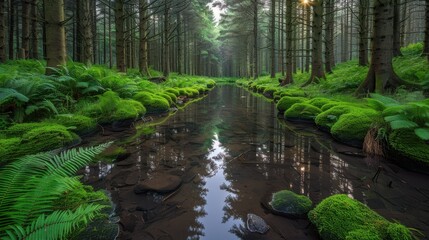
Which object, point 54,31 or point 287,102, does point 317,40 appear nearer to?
point 287,102

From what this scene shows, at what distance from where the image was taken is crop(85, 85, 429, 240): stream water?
273 cm

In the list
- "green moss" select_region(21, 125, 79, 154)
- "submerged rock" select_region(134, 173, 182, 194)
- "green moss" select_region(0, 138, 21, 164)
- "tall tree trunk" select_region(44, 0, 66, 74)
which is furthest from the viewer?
"tall tree trunk" select_region(44, 0, 66, 74)

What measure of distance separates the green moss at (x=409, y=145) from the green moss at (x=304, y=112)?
3.39 metres

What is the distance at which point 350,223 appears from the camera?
2.40m

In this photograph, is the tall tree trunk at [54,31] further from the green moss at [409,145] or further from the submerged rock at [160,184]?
the green moss at [409,145]

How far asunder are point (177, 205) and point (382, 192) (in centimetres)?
262

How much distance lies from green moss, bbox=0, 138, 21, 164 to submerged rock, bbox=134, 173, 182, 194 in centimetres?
202

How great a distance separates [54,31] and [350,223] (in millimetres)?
7859

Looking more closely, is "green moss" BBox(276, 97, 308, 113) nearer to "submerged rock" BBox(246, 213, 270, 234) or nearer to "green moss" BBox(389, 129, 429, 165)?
"green moss" BBox(389, 129, 429, 165)

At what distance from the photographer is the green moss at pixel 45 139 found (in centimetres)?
423

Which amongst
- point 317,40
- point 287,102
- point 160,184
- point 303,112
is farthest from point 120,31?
point 160,184

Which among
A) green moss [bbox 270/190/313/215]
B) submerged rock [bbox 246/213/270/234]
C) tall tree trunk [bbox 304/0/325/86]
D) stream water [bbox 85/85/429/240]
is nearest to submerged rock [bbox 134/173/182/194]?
stream water [bbox 85/85/429/240]

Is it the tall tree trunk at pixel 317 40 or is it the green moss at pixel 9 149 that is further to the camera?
the tall tree trunk at pixel 317 40

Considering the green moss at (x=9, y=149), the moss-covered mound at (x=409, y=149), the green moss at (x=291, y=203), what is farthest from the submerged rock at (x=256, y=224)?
the green moss at (x=9, y=149)
